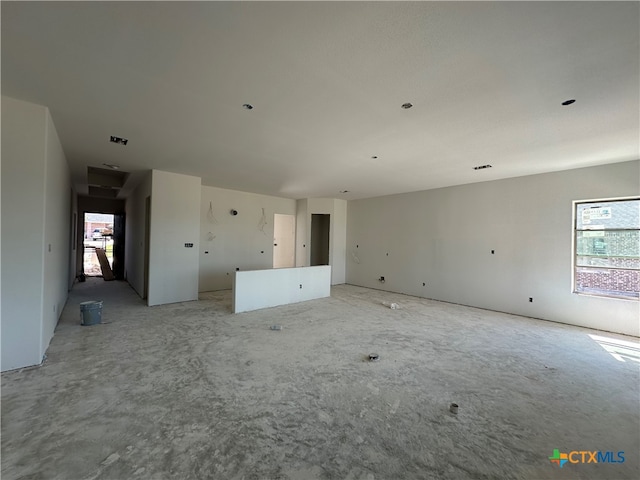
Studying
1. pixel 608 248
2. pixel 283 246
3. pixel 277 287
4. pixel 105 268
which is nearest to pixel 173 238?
pixel 277 287

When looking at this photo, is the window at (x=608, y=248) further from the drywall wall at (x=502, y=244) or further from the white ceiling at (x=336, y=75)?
the white ceiling at (x=336, y=75)

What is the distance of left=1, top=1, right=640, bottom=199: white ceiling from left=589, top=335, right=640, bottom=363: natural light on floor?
2.81 meters

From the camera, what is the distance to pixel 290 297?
19.1 ft

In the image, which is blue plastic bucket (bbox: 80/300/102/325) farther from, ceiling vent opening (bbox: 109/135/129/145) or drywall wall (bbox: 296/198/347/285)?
drywall wall (bbox: 296/198/347/285)

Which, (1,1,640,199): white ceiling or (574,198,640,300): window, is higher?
(1,1,640,199): white ceiling

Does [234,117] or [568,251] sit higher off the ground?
[234,117]

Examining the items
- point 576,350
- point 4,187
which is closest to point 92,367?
point 4,187

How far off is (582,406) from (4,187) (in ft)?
19.5

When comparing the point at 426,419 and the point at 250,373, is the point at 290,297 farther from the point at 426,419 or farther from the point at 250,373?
the point at 426,419

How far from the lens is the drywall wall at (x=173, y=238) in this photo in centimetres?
530

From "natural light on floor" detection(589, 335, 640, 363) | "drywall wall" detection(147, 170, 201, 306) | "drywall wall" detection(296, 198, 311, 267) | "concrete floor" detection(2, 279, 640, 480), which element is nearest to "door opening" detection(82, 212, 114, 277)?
"drywall wall" detection(147, 170, 201, 306)

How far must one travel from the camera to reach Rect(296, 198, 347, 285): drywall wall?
8.62 meters

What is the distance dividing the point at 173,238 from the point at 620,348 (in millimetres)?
7767

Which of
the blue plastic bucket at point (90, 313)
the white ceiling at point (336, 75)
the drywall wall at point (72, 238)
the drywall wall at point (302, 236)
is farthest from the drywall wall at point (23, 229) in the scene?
the drywall wall at point (302, 236)
